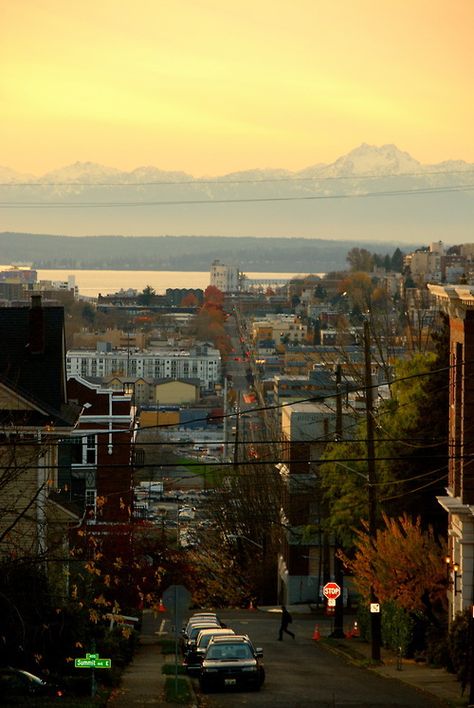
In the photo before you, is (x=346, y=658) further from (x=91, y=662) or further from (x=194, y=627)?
(x=91, y=662)

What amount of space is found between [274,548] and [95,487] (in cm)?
1387

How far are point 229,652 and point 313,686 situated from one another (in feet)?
6.12

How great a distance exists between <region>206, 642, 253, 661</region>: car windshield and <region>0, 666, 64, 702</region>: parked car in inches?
195

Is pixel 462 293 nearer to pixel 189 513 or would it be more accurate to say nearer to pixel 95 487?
pixel 95 487

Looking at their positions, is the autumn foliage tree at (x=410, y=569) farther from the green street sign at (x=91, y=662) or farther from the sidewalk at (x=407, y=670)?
the green street sign at (x=91, y=662)

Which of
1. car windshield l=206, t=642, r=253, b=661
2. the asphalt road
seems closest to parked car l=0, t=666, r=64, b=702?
the asphalt road

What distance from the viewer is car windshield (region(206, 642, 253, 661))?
35656mm

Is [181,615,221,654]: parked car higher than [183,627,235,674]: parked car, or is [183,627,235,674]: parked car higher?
[183,627,235,674]: parked car

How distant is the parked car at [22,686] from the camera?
1176 inches

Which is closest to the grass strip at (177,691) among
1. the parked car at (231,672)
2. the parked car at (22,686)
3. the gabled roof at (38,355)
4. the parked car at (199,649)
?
the parked car at (231,672)

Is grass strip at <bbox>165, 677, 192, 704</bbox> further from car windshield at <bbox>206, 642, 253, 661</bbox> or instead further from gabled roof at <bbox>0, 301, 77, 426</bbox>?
gabled roof at <bbox>0, 301, 77, 426</bbox>

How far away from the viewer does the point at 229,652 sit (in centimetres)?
3591

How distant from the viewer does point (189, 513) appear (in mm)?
119500

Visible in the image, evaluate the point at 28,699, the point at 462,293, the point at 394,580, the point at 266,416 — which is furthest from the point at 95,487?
the point at 266,416
